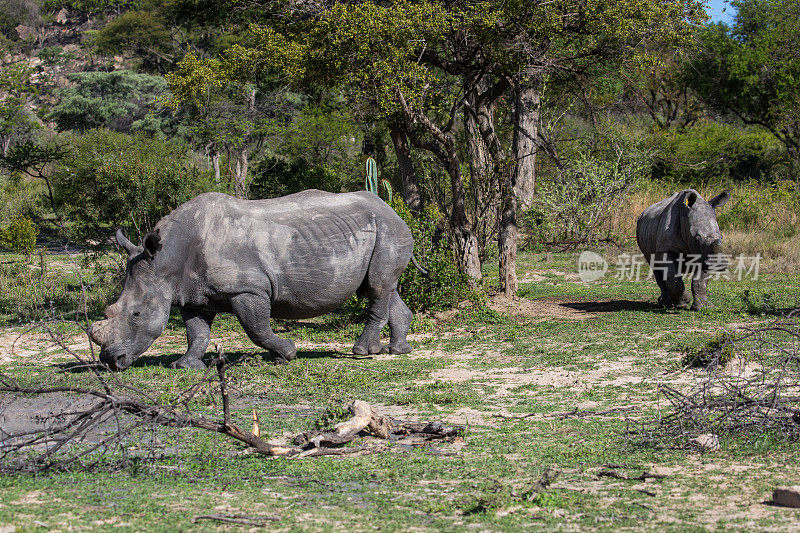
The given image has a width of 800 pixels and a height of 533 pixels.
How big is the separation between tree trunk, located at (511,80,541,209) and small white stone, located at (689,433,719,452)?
8742 mm

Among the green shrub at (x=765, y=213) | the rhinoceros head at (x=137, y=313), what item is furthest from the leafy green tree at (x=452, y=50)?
the green shrub at (x=765, y=213)

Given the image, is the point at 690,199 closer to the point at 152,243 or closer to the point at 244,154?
the point at 152,243

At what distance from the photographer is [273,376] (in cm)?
959

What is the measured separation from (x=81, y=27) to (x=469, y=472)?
248 feet

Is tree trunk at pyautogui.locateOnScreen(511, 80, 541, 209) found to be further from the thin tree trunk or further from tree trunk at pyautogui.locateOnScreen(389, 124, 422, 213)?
the thin tree trunk

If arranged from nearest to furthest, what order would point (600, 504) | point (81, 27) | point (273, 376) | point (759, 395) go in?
1. point (600, 504)
2. point (759, 395)
3. point (273, 376)
4. point (81, 27)

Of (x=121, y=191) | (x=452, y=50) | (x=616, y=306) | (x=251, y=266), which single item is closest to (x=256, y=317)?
(x=251, y=266)

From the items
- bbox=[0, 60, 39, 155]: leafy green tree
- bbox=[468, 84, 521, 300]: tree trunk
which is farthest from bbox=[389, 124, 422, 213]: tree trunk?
bbox=[0, 60, 39, 155]: leafy green tree

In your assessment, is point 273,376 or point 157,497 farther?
point 273,376

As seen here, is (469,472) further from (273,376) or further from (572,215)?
(572,215)

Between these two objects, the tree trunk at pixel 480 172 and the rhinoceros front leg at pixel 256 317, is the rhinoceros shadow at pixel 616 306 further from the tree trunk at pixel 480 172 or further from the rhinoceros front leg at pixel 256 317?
the rhinoceros front leg at pixel 256 317

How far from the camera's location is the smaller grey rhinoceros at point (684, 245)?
13.3m

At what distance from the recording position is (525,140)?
18625mm

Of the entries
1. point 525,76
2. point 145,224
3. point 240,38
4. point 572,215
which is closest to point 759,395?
point 525,76
